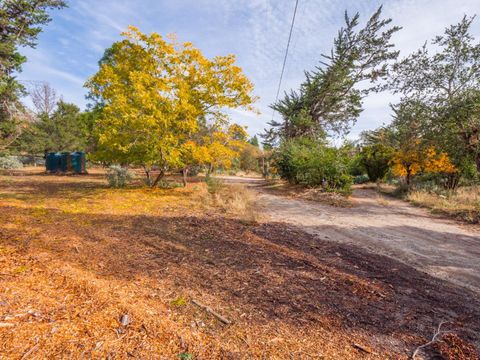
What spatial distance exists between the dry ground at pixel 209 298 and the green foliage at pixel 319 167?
7.53 metres

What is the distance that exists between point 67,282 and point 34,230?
2.37m

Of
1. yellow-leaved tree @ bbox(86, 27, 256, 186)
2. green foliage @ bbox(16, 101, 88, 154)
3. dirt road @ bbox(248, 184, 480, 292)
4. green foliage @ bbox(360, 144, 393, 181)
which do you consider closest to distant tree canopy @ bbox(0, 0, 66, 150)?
yellow-leaved tree @ bbox(86, 27, 256, 186)

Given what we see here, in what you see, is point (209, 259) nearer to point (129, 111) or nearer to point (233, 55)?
point (129, 111)

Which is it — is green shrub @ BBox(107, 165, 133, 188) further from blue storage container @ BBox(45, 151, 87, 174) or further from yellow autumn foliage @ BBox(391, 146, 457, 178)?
yellow autumn foliage @ BBox(391, 146, 457, 178)

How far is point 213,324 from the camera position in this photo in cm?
199

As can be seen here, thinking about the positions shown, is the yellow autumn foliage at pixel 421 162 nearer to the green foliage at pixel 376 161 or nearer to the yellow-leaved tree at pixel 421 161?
the yellow-leaved tree at pixel 421 161

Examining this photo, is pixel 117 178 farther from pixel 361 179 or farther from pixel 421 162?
pixel 361 179

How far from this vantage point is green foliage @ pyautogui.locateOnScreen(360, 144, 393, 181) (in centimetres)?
1891

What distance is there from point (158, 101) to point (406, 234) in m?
8.58

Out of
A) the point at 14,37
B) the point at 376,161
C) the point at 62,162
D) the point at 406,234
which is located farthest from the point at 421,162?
the point at 62,162

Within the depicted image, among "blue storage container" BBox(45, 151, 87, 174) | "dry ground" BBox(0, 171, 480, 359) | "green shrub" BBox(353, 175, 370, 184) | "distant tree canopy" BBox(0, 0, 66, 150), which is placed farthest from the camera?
"green shrub" BBox(353, 175, 370, 184)

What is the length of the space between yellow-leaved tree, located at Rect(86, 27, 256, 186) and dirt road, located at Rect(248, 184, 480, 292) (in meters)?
4.59

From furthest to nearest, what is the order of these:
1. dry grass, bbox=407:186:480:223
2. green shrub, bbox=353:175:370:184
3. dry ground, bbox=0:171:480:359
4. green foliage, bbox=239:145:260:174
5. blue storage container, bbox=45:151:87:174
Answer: green foliage, bbox=239:145:260:174
green shrub, bbox=353:175:370:184
blue storage container, bbox=45:151:87:174
dry grass, bbox=407:186:480:223
dry ground, bbox=0:171:480:359

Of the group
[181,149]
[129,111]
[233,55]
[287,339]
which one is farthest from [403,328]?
[233,55]
